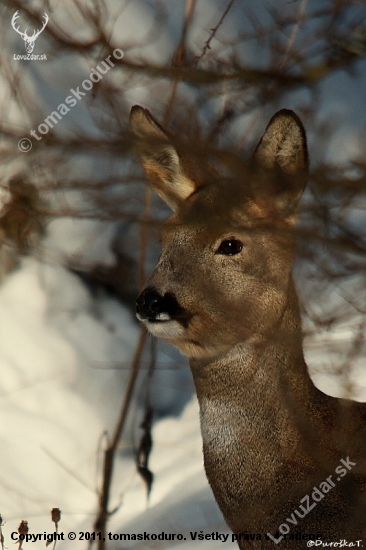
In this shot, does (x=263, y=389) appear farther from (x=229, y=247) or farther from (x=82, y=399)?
(x=82, y=399)

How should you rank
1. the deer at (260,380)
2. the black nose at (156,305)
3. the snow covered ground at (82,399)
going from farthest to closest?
the snow covered ground at (82,399) → the deer at (260,380) → the black nose at (156,305)

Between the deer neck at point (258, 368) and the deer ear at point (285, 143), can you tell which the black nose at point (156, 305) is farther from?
the deer ear at point (285, 143)

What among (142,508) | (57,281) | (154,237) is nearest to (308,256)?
(154,237)

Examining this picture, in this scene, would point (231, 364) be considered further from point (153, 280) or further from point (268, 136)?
point (268, 136)

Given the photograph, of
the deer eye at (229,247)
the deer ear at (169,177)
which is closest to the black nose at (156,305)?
the deer eye at (229,247)

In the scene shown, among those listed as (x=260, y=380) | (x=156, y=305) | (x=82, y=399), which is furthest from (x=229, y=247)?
(x=82, y=399)

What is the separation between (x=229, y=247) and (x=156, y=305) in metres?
0.36

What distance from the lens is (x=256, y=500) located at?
305 cm

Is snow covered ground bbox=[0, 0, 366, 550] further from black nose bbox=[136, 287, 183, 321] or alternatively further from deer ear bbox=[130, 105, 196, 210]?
black nose bbox=[136, 287, 183, 321]

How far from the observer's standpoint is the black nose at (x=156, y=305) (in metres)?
2.84

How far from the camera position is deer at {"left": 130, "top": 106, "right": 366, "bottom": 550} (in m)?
2.98

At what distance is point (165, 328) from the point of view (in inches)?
114

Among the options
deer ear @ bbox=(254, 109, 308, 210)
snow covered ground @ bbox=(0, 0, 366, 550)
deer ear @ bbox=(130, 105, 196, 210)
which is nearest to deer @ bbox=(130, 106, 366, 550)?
deer ear @ bbox=(254, 109, 308, 210)

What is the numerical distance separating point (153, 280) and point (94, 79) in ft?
5.93
